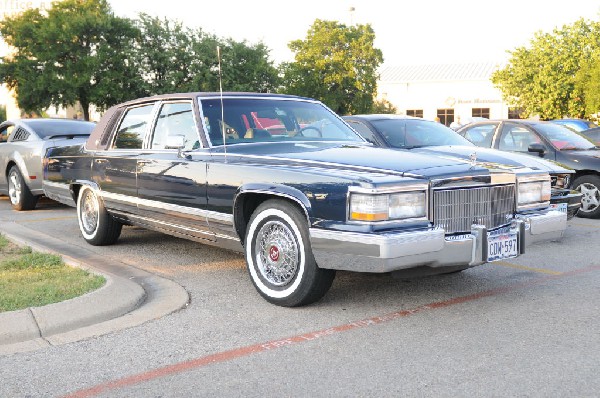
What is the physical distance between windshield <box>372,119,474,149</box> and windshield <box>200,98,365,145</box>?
2.23m

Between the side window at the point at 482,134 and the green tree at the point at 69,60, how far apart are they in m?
37.3

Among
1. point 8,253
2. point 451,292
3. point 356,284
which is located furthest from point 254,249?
point 8,253

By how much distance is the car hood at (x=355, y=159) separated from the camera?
15.0 feet

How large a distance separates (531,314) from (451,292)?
80 centimetres

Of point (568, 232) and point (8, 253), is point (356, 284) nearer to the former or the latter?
point (8, 253)

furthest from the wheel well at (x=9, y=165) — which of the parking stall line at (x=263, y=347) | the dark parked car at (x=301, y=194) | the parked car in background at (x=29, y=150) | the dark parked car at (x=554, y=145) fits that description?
the parking stall line at (x=263, y=347)

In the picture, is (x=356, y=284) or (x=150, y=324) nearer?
(x=150, y=324)

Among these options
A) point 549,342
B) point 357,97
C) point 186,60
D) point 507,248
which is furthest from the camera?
point 357,97

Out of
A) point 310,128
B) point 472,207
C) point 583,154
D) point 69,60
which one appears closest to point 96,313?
point 310,128

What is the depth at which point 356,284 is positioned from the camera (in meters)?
5.54

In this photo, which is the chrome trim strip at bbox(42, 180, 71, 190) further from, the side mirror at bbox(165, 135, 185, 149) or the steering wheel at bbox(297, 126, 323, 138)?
the steering wheel at bbox(297, 126, 323, 138)

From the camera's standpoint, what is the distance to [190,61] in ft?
156

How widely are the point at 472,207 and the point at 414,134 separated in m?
4.06

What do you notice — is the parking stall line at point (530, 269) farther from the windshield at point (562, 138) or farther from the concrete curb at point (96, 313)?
the windshield at point (562, 138)
